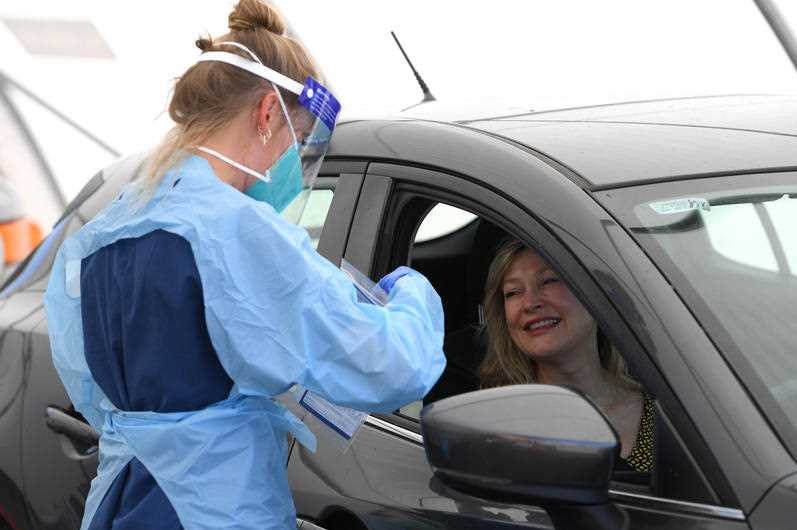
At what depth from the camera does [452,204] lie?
211 cm

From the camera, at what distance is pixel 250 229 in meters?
1.86

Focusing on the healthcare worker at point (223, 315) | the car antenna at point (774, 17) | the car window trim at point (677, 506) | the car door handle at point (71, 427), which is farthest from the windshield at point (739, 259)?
the car antenna at point (774, 17)

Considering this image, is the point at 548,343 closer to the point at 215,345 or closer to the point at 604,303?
the point at 604,303

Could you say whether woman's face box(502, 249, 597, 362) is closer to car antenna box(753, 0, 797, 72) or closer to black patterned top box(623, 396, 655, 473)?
black patterned top box(623, 396, 655, 473)

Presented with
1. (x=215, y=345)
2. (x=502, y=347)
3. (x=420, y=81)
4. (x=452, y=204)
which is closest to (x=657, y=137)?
(x=452, y=204)

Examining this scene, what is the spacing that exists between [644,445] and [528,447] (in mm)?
676

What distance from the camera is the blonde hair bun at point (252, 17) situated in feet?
7.06

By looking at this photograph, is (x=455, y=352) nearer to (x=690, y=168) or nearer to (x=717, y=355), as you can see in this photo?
(x=690, y=168)

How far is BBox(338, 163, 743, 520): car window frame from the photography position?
1714mm

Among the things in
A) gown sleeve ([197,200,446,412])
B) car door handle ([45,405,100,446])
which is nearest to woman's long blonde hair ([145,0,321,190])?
gown sleeve ([197,200,446,412])

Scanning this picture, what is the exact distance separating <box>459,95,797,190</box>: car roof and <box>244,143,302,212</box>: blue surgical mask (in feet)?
1.09

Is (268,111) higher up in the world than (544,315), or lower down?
higher up

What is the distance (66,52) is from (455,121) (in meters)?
10.0

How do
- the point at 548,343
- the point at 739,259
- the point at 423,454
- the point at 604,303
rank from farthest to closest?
the point at 548,343, the point at 423,454, the point at 739,259, the point at 604,303
